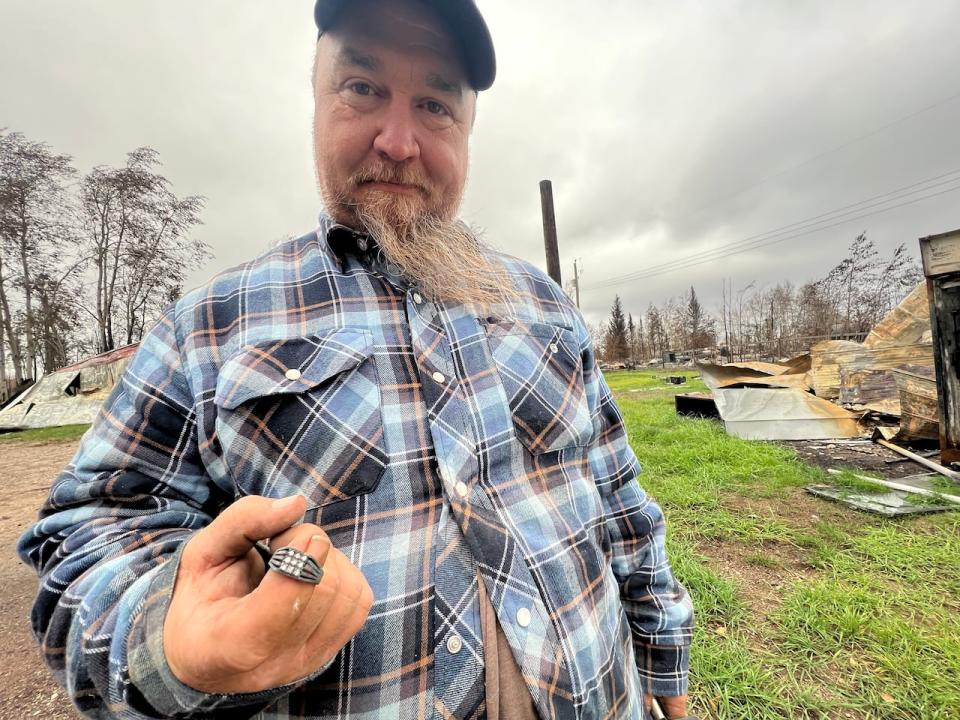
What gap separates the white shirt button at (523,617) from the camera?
77 cm

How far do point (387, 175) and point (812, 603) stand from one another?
10.1 ft

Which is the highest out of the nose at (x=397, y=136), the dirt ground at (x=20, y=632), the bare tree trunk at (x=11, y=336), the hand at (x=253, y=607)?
the bare tree trunk at (x=11, y=336)

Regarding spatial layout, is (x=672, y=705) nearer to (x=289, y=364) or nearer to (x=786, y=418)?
(x=289, y=364)

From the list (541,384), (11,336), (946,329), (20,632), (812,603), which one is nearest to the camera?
(541,384)

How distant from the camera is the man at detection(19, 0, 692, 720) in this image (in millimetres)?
556

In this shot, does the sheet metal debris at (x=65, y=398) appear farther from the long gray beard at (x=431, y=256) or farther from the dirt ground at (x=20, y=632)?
the long gray beard at (x=431, y=256)

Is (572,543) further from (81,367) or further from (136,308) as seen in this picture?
(136,308)

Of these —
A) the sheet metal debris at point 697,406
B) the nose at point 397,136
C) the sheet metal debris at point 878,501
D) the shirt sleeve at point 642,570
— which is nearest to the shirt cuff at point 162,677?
the shirt sleeve at point 642,570

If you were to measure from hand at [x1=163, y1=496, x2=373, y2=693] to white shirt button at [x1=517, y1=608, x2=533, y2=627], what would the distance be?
1.08 feet

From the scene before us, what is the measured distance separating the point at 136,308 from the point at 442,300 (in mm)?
23178

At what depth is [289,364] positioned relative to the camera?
0.88 metres

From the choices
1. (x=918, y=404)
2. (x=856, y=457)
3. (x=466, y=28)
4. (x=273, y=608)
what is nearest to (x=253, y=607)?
(x=273, y=608)

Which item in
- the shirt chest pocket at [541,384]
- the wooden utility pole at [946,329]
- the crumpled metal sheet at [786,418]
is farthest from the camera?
the crumpled metal sheet at [786,418]

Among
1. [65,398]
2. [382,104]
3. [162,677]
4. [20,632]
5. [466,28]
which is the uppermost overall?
[466,28]
